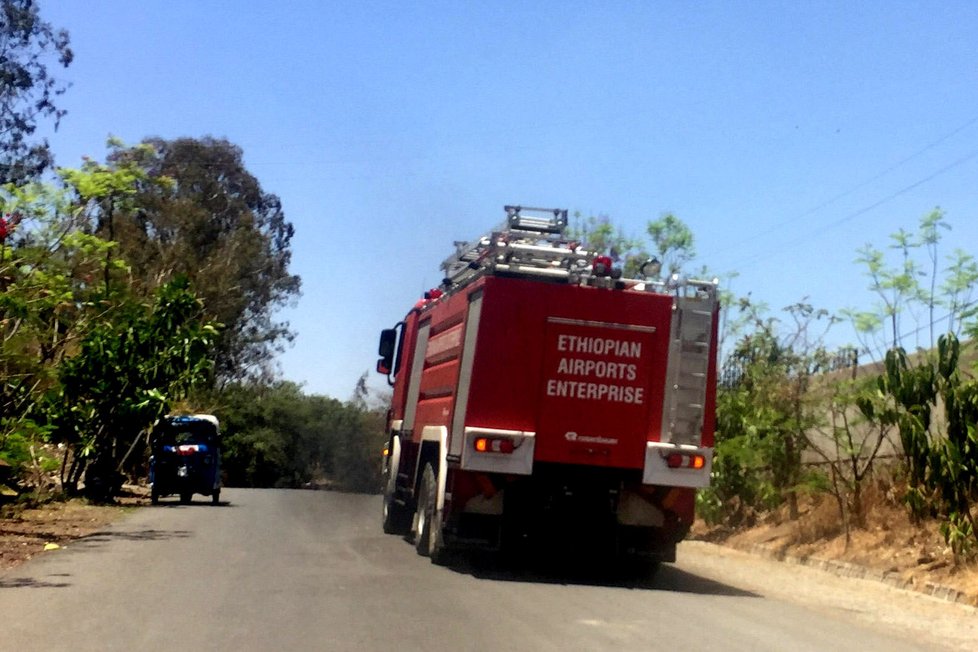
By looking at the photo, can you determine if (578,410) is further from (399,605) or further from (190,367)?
(190,367)

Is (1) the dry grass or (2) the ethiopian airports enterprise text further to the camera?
(1) the dry grass

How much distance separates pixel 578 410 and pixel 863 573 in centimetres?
550

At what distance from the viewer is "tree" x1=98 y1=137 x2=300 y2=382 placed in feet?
145

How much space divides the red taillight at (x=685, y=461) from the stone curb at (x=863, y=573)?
3514mm

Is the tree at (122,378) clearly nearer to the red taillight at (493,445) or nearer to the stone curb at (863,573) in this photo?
the stone curb at (863,573)

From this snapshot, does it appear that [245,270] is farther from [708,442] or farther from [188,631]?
[188,631]

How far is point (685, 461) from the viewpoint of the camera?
46.1 feet

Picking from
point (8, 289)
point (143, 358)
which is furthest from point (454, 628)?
point (143, 358)

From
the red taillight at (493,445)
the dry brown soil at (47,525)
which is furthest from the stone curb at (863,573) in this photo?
the dry brown soil at (47,525)

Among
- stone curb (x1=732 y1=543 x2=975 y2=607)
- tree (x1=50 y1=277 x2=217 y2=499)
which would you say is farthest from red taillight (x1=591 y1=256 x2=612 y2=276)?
tree (x1=50 y1=277 x2=217 y2=499)

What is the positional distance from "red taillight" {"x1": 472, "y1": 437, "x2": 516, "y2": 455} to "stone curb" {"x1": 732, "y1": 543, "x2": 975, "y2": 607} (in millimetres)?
Answer: 5585

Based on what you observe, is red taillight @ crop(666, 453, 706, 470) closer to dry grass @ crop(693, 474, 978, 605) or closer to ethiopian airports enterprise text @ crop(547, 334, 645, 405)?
ethiopian airports enterprise text @ crop(547, 334, 645, 405)

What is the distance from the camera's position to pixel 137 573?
1351cm

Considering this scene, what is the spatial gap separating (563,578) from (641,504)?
4.15 feet
